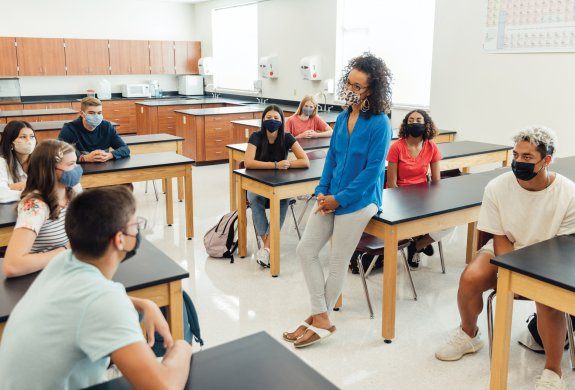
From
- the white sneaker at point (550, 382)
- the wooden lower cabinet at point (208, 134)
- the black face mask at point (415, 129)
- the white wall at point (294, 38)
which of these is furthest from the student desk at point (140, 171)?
the white wall at point (294, 38)

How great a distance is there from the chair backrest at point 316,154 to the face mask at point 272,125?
66cm

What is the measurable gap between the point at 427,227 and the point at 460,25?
3481 mm

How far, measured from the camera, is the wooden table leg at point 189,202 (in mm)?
4271

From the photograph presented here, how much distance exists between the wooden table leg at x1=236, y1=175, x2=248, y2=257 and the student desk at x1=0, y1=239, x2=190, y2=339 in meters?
1.84

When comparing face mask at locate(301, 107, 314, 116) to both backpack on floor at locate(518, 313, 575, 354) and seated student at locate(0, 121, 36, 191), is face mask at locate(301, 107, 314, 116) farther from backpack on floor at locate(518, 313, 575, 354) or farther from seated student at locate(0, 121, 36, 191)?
backpack on floor at locate(518, 313, 575, 354)

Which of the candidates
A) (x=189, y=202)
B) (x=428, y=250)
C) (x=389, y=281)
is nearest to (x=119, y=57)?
(x=189, y=202)

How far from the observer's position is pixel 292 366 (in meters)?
1.34

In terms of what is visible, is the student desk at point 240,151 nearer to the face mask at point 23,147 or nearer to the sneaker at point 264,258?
the sneaker at point 264,258

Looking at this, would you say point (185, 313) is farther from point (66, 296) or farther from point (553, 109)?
point (553, 109)

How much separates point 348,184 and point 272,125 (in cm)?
136

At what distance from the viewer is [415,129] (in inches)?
138

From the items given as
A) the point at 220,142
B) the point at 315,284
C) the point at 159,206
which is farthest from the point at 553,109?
the point at 220,142

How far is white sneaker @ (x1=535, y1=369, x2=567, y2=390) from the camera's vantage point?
2.28 m

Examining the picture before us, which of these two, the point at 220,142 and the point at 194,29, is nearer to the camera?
the point at 220,142
